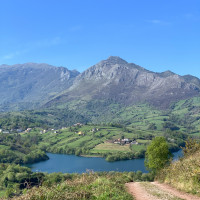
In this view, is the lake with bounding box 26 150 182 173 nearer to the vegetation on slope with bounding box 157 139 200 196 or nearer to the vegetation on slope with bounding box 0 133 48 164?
the vegetation on slope with bounding box 0 133 48 164

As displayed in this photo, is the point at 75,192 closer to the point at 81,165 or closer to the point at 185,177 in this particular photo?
the point at 185,177

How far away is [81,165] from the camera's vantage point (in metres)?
134

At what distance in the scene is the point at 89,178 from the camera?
1772 cm

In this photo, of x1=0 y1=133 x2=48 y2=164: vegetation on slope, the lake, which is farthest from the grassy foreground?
x1=0 y1=133 x2=48 y2=164: vegetation on slope

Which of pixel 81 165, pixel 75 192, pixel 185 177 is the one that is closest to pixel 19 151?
pixel 81 165

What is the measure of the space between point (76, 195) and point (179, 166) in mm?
12715

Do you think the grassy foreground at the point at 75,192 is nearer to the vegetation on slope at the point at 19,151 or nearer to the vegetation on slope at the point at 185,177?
the vegetation on slope at the point at 185,177

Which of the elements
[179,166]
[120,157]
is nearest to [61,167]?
[120,157]

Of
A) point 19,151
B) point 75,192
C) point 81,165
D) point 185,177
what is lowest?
point 81,165

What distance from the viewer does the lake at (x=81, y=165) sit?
12332 cm

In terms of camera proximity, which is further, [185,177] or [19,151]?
[19,151]

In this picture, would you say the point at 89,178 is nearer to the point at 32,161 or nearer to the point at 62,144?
the point at 32,161

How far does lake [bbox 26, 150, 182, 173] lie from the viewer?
123 meters

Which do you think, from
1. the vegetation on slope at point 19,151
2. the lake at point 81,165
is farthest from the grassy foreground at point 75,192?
the vegetation on slope at point 19,151
